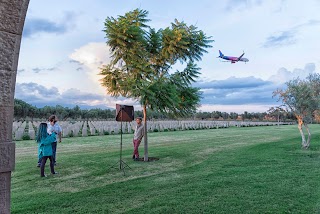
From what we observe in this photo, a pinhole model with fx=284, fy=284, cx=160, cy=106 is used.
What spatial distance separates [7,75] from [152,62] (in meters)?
9.49

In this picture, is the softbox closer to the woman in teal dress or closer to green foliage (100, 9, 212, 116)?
green foliage (100, 9, 212, 116)

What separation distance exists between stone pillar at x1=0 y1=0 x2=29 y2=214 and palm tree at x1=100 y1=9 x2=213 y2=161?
749 centimetres

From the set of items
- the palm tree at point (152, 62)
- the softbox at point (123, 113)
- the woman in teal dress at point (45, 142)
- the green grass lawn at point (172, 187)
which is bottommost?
the green grass lawn at point (172, 187)

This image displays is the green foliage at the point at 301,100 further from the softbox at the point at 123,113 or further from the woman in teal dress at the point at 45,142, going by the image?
the woman in teal dress at the point at 45,142

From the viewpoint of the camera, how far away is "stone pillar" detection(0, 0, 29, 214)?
2816 millimetres

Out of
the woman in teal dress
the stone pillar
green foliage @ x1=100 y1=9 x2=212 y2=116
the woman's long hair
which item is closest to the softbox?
green foliage @ x1=100 y1=9 x2=212 y2=116

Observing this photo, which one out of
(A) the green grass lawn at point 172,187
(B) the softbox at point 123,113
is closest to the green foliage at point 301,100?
(A) the green grass lawn at point 172,187

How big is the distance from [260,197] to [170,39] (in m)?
7.35

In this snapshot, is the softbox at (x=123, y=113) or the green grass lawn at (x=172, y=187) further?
the softbox at (x=123, y=113)

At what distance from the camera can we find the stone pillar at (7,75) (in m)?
2.82

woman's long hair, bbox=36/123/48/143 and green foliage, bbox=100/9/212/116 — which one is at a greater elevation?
green foliage, bbox=100/9/212/116

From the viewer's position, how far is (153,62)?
39.9ft

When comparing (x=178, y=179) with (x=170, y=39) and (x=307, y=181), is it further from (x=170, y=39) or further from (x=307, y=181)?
(x=170, y=39)

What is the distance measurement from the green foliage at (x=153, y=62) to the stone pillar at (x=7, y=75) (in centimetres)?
748
